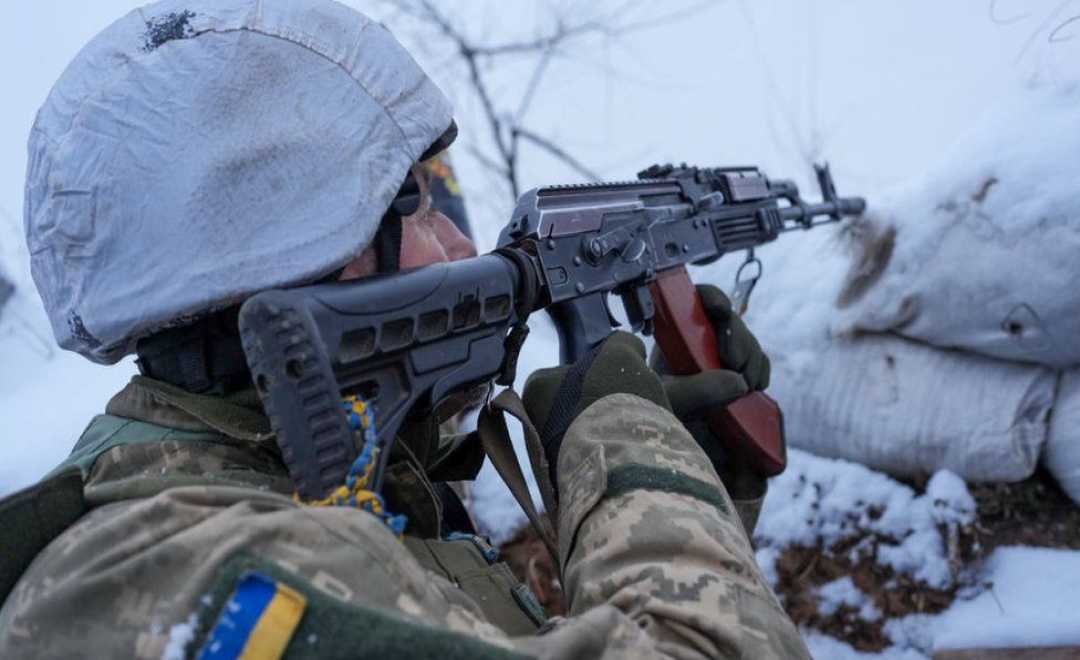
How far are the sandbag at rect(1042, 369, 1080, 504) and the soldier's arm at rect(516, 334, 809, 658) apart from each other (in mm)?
1611

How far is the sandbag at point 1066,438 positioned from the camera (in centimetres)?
228

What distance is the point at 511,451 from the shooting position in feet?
4.68

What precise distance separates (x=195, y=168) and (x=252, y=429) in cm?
34

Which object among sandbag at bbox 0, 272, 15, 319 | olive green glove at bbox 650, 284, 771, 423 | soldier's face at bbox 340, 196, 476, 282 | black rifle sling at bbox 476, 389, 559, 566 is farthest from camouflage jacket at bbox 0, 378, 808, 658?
sandbag at bbox 0, 272, 15, 319

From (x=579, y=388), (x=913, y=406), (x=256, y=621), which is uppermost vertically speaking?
(x=256, y=621)

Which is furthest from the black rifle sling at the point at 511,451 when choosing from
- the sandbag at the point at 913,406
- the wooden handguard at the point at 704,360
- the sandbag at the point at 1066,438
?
the sandbag at the point at 1066,438

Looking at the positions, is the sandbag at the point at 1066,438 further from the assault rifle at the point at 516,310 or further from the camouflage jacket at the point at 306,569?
the camouflage jacket at the point at 306,569

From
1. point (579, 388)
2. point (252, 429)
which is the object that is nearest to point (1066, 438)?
point (579, 388)

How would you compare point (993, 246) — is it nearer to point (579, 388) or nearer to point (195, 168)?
point (579, 388)

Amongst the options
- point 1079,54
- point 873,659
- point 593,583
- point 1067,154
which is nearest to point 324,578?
point 593,583

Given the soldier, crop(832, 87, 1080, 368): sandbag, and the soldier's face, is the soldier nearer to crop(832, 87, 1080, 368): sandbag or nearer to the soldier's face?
the soldier's face

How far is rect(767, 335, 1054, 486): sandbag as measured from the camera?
7.78ft

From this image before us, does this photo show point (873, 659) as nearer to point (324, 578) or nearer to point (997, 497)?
point (997, 497)

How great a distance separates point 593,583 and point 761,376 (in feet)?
3.91
